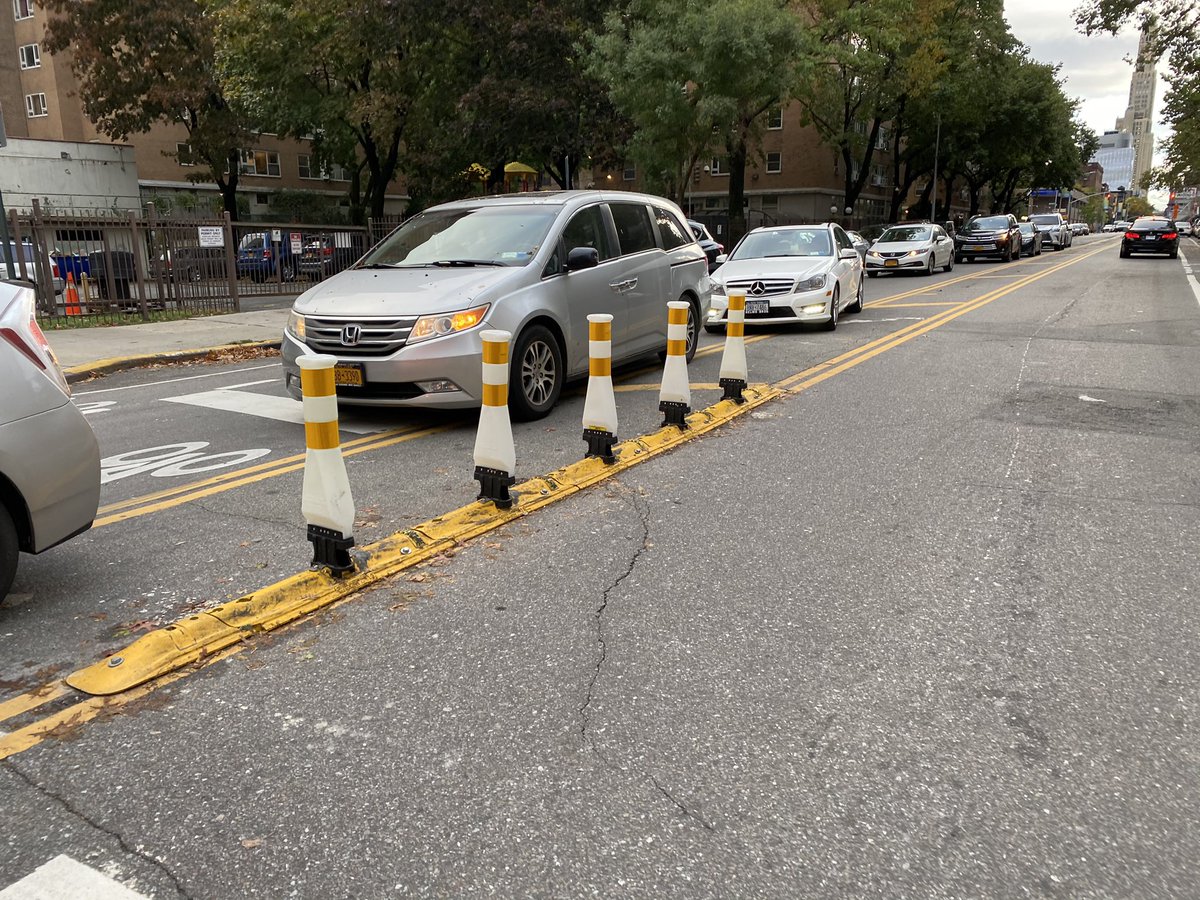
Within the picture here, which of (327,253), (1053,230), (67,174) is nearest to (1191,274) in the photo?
(327,253)

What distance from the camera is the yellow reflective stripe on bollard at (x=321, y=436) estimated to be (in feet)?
13.3

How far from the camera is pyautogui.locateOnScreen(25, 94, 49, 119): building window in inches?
1953

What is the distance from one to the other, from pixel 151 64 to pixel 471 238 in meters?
27.8

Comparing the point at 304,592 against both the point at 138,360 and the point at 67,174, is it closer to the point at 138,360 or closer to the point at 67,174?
the point at 138,360

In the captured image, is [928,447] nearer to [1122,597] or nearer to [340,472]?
[1122,597]

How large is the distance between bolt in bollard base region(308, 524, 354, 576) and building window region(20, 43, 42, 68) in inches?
2249

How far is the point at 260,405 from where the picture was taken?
8.50 m

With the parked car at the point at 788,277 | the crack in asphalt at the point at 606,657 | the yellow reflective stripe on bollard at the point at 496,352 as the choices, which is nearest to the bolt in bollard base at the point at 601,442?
the crack in asphalt at the point at 606,657

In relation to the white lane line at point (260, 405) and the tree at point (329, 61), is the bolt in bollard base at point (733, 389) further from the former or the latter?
the tree at point (329, 61)

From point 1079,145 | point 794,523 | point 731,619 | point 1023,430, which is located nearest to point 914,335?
point 1023,430

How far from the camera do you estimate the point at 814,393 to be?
886 centimetres

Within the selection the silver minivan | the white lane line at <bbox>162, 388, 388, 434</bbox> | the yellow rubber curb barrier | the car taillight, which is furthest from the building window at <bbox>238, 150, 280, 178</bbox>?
the car taillight

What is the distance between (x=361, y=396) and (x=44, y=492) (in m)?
3.26

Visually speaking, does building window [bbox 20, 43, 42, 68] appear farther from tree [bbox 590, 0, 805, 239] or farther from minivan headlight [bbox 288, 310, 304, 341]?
minivan headlight [bbox 288, 310, 304, 341]
